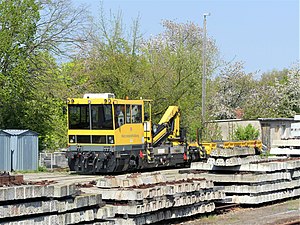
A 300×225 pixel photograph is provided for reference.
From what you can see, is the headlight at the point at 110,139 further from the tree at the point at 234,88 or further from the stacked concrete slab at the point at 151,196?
the tree at the point at 234,88

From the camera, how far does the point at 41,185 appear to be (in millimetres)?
11258

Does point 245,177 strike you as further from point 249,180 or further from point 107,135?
point 107,135

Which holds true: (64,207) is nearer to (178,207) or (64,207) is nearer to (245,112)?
(178,207)

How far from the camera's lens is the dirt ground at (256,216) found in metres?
15.2

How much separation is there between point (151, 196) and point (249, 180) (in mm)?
4899

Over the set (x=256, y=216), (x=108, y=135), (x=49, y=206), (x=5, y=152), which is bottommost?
(x=256, y=216)

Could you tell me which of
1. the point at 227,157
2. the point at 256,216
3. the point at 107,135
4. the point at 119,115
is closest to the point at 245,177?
the point at 227,157

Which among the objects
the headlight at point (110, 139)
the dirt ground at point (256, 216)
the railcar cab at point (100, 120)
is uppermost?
the railcar cab at point (100, 120)

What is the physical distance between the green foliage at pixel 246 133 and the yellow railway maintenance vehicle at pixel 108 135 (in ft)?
51.7

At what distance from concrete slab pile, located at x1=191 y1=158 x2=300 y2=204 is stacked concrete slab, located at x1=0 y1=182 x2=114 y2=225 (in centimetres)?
563

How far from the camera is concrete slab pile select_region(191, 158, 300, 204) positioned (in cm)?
1777

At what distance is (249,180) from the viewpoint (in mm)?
17688

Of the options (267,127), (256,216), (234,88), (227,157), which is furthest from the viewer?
(234,88)

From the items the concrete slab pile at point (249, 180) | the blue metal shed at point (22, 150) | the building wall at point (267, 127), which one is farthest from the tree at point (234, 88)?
the concrete slab pile at point (249, 180)
